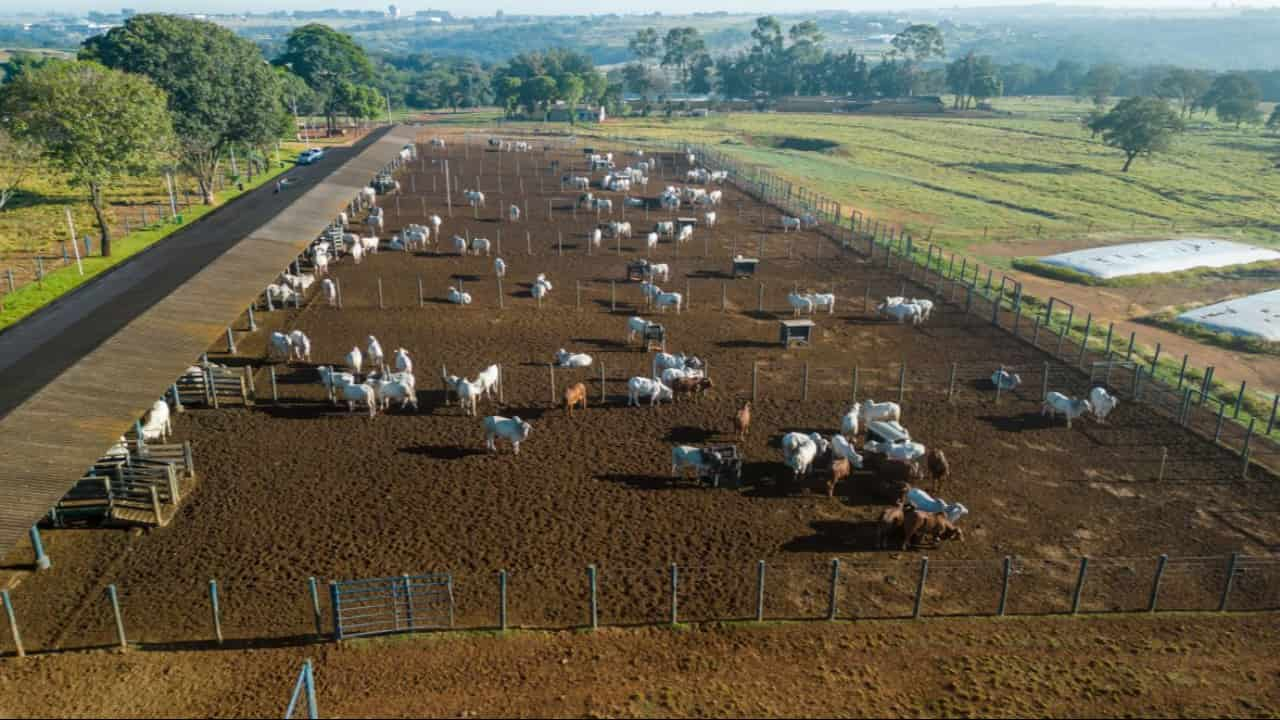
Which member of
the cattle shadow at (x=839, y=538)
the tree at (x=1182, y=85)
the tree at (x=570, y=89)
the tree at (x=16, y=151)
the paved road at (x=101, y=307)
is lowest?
the cattle shadow at (x=839, y=538)

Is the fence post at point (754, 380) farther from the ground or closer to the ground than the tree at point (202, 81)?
closer to the ground

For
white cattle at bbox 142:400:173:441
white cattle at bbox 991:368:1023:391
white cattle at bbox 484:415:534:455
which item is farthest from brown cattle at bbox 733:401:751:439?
white cattle at bbox 142:400:173:441

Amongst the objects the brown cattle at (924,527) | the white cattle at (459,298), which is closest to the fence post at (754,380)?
the brown cattle at (924,527)

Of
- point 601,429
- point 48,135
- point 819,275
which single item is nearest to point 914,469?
point 601,429

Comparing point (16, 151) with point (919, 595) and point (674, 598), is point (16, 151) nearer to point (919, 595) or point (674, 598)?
point (674, 598)

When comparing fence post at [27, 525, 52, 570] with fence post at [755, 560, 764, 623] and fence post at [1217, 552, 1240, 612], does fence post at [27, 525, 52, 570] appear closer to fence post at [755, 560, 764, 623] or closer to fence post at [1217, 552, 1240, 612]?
fence post at [755, 560, 764, 623]

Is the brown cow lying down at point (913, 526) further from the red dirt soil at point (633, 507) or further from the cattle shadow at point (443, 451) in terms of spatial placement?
the cattle shadow at point (443, 451)

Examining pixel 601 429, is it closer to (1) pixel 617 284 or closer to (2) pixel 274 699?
(2) pixel 274 699

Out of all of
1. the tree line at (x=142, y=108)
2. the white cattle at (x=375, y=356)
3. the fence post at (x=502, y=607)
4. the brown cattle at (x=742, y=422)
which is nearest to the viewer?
the fence post at (x=502, y=607)
